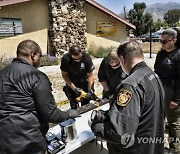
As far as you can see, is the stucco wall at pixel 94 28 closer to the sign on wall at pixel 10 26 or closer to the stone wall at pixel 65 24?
the stone wall at pixel 65 24

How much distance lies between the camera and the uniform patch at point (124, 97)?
4.89 ft

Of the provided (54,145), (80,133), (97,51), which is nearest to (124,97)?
(54,145)

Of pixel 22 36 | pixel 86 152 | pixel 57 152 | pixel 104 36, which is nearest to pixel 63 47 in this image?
pixel 22 36

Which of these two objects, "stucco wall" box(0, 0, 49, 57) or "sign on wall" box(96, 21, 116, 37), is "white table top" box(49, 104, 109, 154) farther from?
"sign on wall" box(96, 21, 116, 37)

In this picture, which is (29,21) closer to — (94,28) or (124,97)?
(94,28)

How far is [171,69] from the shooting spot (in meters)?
3.02

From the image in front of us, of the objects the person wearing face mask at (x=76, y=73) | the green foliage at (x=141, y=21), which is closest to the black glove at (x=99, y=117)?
the person wearing face mask at (x=76, y=73)

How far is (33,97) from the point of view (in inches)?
75.3

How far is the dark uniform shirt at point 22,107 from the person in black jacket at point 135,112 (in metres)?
0.51

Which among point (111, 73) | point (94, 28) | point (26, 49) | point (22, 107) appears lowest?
point (22, 107)

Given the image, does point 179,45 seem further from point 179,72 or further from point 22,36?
point 22,36

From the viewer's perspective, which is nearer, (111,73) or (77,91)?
(111,73)

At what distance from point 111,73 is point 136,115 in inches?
71.4

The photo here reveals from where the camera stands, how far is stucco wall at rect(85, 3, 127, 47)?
49.8ft
